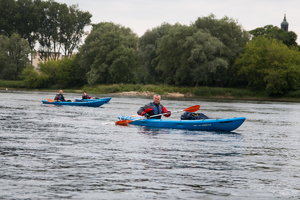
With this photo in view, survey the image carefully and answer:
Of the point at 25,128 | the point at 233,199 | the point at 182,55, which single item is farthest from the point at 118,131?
the point at 182,55

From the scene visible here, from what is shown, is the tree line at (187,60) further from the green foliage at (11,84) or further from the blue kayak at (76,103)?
the blue kayak at (76,103)

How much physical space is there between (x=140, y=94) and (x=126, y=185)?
179 feet

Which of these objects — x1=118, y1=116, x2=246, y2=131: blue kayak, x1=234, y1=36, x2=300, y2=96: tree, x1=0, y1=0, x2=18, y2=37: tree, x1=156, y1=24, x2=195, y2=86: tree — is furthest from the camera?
x1=0, y1=0, x2=18, y2=37: tree

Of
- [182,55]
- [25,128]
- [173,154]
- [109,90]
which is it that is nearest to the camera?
[173,154]

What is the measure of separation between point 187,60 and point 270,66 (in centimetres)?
1332

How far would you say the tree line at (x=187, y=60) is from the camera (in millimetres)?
58500

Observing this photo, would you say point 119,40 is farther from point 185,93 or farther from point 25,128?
point 25,128

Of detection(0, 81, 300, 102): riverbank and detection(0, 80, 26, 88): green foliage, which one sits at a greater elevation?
detection(0, 80, 26, 88): green foliage

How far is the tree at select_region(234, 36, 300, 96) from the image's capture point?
5838 centimetres

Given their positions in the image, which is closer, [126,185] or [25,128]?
[126,185]

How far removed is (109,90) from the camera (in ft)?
213

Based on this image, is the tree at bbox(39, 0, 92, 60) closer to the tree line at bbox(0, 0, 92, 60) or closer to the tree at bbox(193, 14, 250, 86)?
the tree line at bbox(0, 0, 92, 60)

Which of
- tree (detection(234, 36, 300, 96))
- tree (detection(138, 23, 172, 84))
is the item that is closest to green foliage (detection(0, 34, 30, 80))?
tree (detection(138, 23, 172, 84))

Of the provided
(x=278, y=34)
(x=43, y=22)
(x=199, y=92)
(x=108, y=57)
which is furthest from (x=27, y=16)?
(x=278, y=34)
